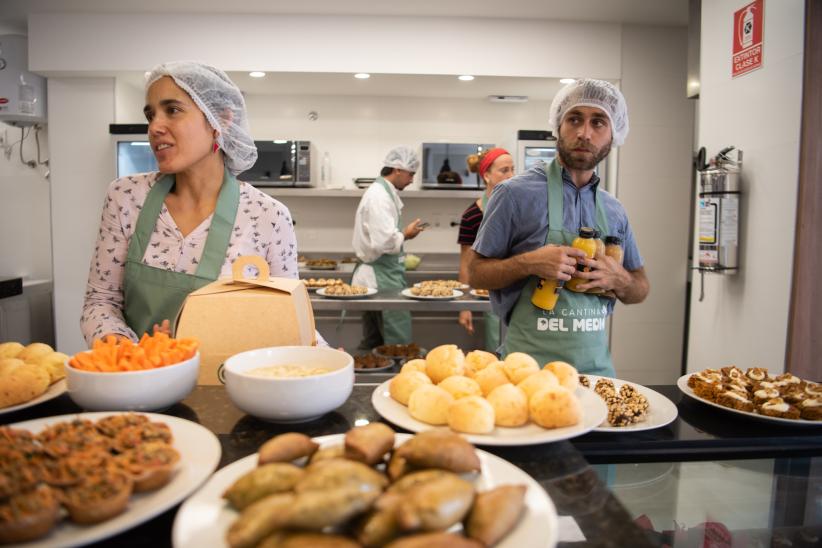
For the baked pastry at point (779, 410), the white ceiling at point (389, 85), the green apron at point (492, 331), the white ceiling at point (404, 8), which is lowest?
the green apron at point (492, 331)

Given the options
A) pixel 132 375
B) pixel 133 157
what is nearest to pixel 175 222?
pixel 132 375

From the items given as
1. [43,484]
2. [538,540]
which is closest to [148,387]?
[43,484]

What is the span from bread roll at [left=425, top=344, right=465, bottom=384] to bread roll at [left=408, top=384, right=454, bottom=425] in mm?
111

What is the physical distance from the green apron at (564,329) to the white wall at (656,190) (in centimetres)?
333

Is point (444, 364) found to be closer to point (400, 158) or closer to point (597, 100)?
point (597, 100)

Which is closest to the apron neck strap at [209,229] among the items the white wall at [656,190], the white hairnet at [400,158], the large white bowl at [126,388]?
the large white bowl at [126,388]

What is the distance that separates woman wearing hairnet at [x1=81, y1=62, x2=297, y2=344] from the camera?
1712 millimetres

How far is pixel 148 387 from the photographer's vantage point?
1.00 meters

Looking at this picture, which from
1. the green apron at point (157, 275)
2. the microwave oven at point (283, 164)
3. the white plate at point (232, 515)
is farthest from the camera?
the microwave oven at point (283, 164)

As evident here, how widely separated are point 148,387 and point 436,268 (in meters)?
5.02

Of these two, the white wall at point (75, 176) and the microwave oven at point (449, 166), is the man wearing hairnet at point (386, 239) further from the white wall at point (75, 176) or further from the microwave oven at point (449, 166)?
the white wall at point (75, 176)

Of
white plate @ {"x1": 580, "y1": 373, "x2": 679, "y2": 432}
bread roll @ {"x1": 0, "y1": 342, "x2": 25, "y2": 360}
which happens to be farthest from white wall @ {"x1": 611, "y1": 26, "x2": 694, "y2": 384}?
bread roll @ {"x1": 0, "y1": 342, "x2": 25, "y2": 360}

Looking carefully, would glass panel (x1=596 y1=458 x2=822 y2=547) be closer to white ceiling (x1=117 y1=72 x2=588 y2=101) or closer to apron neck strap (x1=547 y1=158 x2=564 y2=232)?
apron neck strap (x1=547 y1=158 x2=564 y2=232)

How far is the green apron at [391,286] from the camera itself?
190 inches
